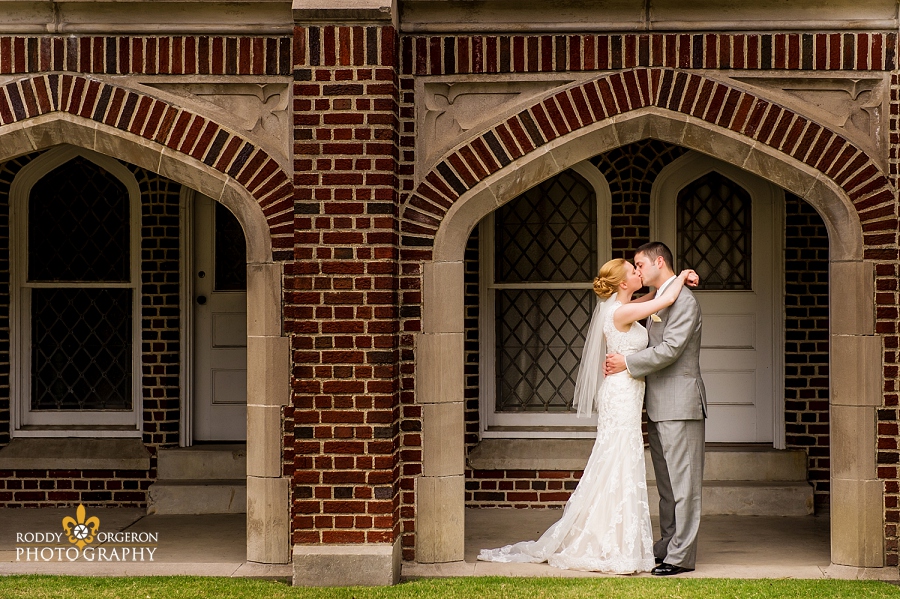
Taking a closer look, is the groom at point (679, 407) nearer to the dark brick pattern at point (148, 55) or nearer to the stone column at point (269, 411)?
the stone column at point (269, 411)

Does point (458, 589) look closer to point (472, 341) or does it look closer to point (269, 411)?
point (269, 411)

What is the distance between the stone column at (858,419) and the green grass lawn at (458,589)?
0.32 m

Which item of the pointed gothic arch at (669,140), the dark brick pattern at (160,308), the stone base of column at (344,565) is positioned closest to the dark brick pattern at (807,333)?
the pointed gothic arch at (669,140)

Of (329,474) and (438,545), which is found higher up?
(329,474)

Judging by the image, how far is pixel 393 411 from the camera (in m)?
5.86

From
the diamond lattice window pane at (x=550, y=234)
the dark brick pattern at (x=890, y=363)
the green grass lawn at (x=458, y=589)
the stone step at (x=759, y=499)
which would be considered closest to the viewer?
the green grass lawn at (x=458, y=589)

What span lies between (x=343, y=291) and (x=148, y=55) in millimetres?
1908

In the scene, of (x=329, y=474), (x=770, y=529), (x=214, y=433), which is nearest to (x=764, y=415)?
(x=770, y=529)

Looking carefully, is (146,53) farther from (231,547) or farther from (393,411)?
(231,547)

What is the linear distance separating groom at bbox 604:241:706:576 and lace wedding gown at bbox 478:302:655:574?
116 mm

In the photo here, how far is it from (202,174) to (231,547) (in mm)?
2554

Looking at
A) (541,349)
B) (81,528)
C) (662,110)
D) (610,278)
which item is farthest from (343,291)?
(81,528)

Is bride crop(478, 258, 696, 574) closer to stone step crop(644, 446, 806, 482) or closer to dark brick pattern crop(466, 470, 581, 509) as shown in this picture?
dark brick pattern crop(466, 470, 581, 509)

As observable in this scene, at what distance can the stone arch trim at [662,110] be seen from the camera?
19.2 feet
